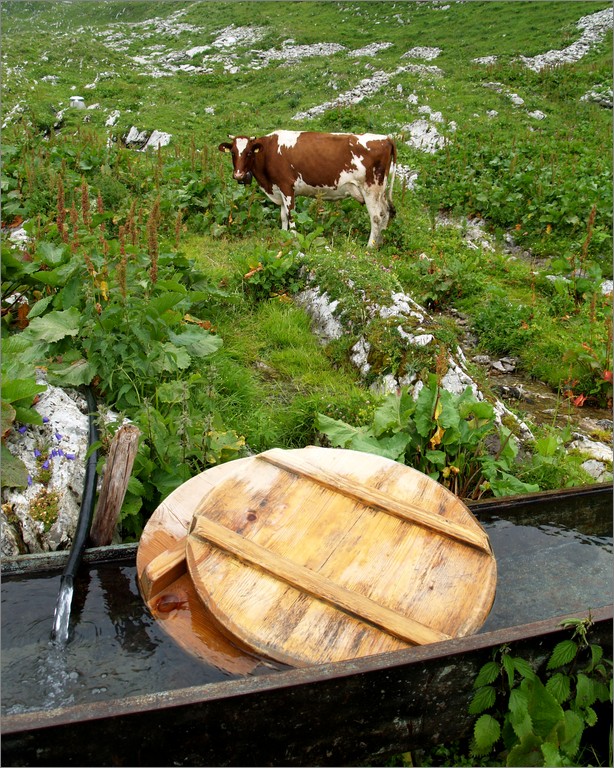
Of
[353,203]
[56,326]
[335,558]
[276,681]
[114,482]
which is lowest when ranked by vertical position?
[353,203]

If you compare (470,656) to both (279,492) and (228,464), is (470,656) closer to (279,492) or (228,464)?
(279,492)

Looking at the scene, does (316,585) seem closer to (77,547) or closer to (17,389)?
(77,547)

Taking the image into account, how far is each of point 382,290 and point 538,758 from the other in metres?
4.94

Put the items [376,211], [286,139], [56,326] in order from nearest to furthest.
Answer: [56,326], [376,211], [286,139]

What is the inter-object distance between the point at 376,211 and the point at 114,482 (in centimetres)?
765

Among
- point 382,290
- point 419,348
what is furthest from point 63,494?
point 382,290

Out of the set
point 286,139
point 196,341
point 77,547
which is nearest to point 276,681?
point 77,547

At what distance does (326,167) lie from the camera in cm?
993

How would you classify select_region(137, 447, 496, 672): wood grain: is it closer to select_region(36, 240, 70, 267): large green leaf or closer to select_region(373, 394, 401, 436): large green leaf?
select_region(373, 394, 401, 436): large green leaf

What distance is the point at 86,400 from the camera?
432 centimetres

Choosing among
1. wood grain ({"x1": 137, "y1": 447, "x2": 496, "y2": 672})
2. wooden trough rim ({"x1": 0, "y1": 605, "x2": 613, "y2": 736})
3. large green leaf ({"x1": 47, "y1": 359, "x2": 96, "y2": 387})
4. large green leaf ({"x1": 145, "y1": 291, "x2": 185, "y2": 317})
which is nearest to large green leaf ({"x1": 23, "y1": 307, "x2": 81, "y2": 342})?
large green leaf ({"x1": 47, "y1": 359, "x2": 96, "y2": 387})

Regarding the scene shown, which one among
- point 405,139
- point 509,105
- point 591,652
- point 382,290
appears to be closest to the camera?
point 591,652

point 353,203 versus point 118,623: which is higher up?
point 118,623

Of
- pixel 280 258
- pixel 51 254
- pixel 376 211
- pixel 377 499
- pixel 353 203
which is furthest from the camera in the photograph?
pixel 353 203
